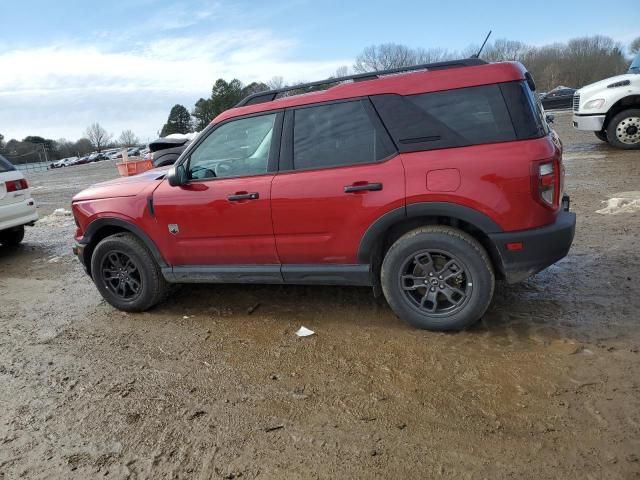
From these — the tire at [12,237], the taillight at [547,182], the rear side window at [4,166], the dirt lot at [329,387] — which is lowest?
the dirt lot at [329,387]

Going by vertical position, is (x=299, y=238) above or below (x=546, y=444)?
above

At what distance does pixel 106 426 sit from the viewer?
301 centimetres

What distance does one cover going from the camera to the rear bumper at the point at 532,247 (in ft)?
11.2

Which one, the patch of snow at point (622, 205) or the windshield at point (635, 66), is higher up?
the windshield at point (635, 66)

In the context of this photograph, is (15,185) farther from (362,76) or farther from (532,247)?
(532,247)

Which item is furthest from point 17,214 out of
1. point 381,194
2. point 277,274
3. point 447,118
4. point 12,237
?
point 447,118

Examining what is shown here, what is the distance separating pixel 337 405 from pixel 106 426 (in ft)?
4.69

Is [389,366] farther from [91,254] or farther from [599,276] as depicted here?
[91,254]

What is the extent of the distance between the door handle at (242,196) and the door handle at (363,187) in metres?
0.79

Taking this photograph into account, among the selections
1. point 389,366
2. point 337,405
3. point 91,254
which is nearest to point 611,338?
point 389,366

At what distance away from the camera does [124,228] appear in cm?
473

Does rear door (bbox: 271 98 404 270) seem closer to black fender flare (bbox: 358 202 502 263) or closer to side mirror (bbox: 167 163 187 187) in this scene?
black fender flare (bbox: 358 202 502 263)

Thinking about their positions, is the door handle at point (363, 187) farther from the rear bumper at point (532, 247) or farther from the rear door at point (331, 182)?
the rear bumper at point (532, 247)

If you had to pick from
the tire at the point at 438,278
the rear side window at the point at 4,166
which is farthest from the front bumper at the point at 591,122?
the rear side window at the point at 4,166
